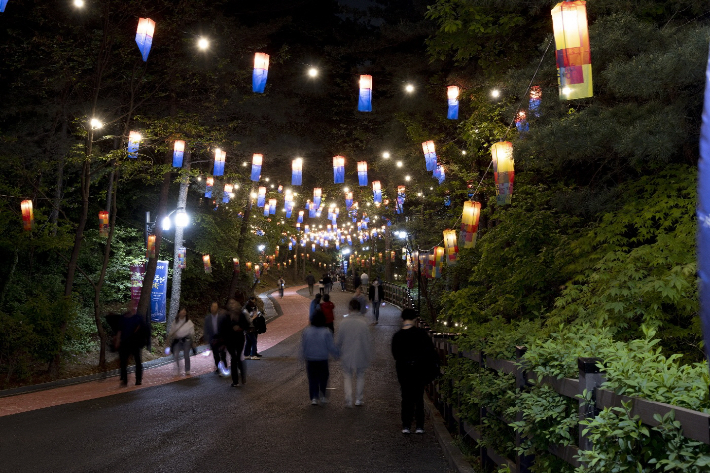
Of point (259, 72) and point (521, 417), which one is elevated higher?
point (259, 72)

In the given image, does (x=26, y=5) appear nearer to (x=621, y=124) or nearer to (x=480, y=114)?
(x=480, y=114)

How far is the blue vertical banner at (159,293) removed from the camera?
857 inches

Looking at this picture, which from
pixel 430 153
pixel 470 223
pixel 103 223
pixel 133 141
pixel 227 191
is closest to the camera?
pixel 470 223

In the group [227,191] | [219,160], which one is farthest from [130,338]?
[227,191]

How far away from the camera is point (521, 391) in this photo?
4934 millimetres

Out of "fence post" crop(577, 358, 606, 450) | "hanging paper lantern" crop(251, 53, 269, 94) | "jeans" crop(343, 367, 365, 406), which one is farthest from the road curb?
"hanging paper lantern" crop(251, 53, 269, 94)

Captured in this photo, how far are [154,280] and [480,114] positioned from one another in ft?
40.6

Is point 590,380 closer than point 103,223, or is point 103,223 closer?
point 590,380

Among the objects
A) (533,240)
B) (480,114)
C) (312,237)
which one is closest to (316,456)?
(533,240)

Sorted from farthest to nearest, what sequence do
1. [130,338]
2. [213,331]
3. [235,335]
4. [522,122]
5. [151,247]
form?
1. [151,247]
2. [213,331]
3. [130,338]
4. [235,335]
5. [522,122]

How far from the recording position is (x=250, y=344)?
17.8 meters

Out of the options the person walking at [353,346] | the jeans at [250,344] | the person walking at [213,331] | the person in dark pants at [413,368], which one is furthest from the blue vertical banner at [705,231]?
the jeans at [250,344]

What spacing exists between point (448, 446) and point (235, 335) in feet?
21.4

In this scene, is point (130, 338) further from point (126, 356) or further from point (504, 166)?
point (504, 166)
